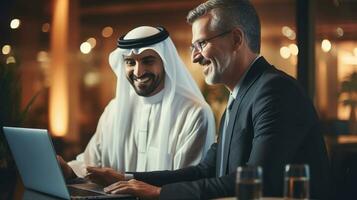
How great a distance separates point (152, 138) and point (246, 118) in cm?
128

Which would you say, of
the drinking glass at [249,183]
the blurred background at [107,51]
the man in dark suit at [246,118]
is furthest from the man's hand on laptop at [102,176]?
the blurred background at [107,51]

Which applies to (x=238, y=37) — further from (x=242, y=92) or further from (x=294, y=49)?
(x=294, y=49)

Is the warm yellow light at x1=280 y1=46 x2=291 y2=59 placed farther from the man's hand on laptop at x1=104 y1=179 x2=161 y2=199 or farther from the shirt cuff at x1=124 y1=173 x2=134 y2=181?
the man's hand on laptop at x1=104 y1=179 x2=161 y2=199

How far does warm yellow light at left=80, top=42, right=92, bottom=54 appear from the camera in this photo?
708 cm

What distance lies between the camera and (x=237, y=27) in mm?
3322

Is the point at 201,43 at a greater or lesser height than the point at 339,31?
lesser

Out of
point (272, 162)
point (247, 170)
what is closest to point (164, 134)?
point (272, 162)

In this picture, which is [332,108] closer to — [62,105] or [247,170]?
[62,105]

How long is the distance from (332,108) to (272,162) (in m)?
3.22

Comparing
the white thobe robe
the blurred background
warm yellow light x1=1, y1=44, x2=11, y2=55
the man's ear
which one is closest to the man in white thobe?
the white thobe robe

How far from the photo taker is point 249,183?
85.4 inches

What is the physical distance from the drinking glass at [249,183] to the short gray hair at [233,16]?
124 cm

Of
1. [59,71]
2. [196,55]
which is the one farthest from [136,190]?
[59,71]

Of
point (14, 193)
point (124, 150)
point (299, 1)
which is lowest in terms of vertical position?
point (14, 193)
